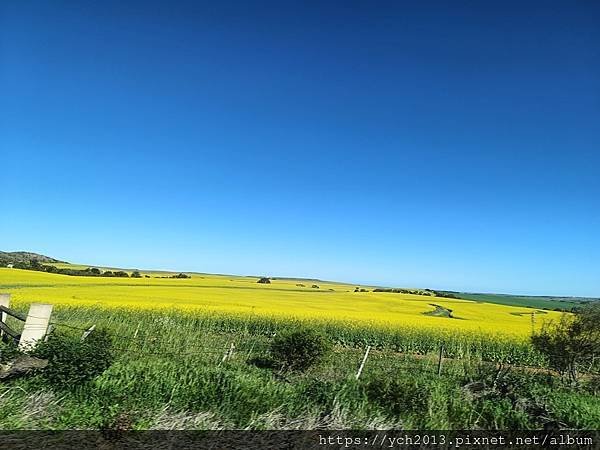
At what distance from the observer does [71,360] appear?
309 inches

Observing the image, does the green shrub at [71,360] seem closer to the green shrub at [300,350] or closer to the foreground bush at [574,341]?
the green shrub at [300,350]

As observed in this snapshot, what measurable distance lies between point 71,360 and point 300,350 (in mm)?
6931

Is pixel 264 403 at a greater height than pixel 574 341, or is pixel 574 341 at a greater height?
pixel 574 341

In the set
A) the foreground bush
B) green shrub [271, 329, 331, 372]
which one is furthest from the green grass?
the foreground bush

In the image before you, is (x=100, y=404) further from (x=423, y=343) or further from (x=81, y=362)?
(x=423, y=343)

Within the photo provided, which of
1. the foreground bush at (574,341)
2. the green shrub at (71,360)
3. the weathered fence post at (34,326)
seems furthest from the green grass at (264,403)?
the foreground bush at (574,341)

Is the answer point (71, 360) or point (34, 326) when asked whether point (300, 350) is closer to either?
point (71, 360)

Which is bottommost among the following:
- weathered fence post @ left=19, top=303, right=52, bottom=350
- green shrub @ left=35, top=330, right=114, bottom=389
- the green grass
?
the green grass

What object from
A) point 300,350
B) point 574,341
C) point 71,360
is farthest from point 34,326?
point 574,341

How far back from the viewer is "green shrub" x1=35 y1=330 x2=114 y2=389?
7.74 m

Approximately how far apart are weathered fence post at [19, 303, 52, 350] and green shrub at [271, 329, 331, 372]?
6552 mm

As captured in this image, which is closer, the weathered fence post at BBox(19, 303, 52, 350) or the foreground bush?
the weathered fence post at BBox(19, 303, 52, 350)

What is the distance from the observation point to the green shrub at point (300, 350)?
13.2 m

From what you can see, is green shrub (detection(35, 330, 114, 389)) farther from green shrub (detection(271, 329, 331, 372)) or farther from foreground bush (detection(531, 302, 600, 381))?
foreground bush (detection(531, 302, 600, 381))
